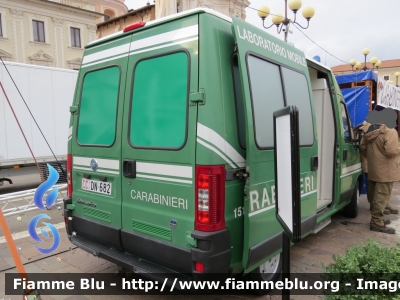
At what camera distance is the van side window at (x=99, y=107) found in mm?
2998

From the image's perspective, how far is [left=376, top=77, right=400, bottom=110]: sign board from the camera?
26.8ft

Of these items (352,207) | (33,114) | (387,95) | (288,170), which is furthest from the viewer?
(387,95)

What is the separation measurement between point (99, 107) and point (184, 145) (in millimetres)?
1268

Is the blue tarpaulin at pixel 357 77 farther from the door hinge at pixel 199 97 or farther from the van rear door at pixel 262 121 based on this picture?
the door hinge at pixel 199 97

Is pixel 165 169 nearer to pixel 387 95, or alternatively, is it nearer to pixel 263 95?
pixel 263 95

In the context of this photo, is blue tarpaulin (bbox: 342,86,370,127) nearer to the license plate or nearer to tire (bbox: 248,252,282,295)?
tire (bbox: 248,252,282,295)

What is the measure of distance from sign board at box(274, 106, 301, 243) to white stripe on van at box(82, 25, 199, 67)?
1.12m

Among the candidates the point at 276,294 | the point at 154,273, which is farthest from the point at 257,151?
the point at 276,294

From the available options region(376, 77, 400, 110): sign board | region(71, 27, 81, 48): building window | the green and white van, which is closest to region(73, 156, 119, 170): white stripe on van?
the green and white van

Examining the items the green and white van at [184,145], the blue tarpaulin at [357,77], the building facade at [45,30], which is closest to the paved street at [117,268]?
the green and white van at [184,145]

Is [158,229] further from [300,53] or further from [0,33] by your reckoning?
[0,33]

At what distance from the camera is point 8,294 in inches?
125

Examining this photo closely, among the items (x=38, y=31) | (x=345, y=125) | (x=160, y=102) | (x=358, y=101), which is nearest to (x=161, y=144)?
(x=160, y=102)

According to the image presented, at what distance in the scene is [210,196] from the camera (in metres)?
2.29
